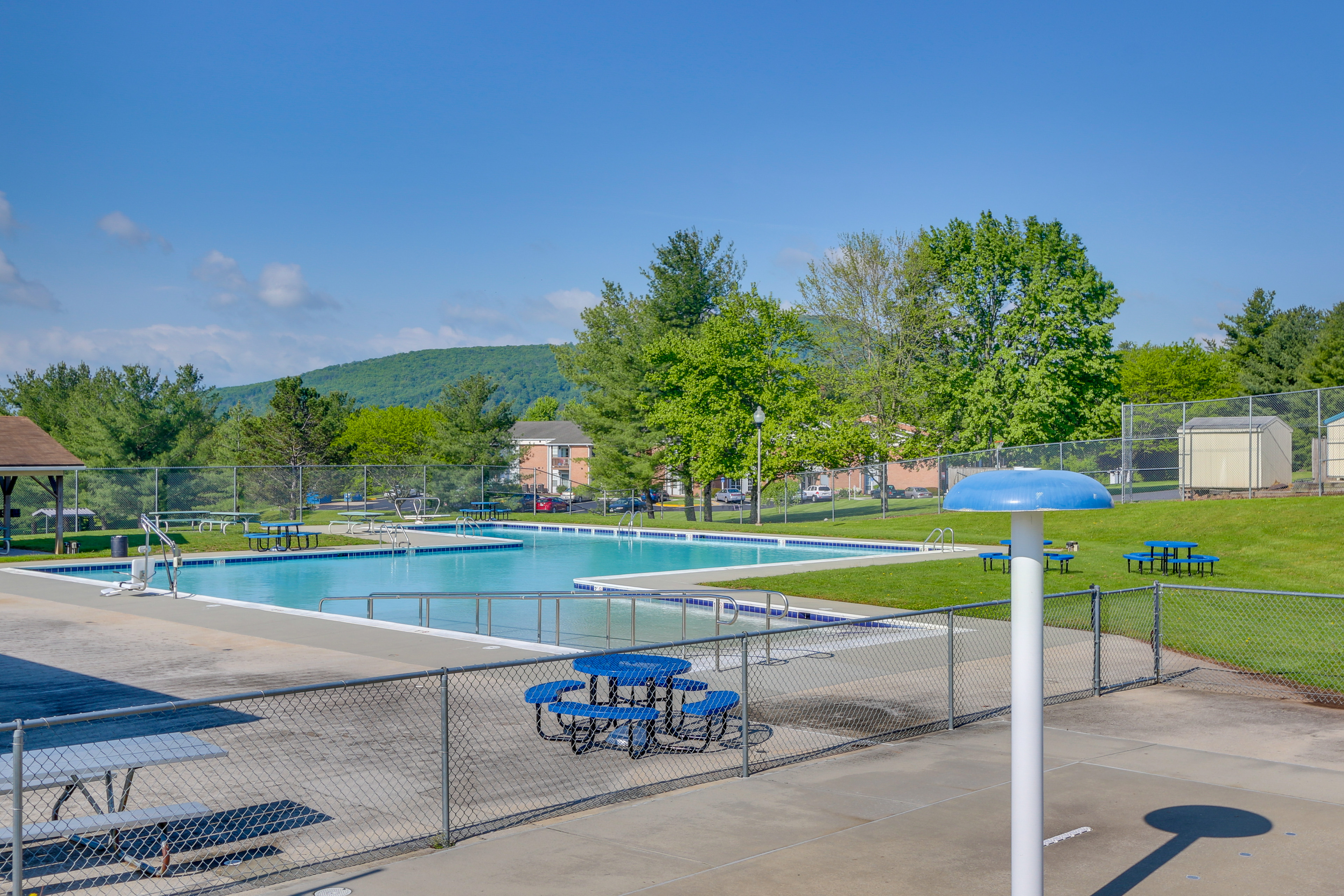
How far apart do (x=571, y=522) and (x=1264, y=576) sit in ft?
87.8

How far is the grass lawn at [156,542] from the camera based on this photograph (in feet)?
99.5

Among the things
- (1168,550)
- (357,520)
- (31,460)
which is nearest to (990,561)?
(1168,550)

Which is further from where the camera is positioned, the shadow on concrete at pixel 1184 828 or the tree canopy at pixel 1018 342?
the tree canopy at pixel 1018 342

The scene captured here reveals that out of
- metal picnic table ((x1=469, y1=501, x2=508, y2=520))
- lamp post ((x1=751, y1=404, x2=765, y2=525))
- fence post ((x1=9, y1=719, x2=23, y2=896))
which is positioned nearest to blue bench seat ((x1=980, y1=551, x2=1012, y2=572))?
lamp post ((x1=751, y1=404, x2=765, y2=525))

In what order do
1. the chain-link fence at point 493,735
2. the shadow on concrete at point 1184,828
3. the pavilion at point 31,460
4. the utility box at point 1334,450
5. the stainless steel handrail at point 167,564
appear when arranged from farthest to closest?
the utility box at point 1334,450 < the pavilion at point 31,460 < the stainless steel handrail at point 167,564 < the chain-link fence at point 493,735 < the shadow on concrete at point 1184,828

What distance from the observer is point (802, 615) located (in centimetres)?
1798

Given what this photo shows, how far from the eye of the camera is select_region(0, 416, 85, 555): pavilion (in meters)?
29.8

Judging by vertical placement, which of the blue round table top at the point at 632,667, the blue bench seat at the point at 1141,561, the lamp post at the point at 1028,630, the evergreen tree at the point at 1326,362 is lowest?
the blue bench seat at the point at 1141,561

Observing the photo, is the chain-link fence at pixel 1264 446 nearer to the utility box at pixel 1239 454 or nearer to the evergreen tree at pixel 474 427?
the utility box at pixel 1239 454

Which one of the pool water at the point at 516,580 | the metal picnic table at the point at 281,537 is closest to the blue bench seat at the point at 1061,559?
the pool water at the point at 516,580

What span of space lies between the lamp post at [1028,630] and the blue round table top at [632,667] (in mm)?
4329

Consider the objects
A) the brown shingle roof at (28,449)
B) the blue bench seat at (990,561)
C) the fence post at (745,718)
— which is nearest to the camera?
the fence post at (745,718)

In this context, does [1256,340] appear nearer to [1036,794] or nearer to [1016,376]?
[1016,376]

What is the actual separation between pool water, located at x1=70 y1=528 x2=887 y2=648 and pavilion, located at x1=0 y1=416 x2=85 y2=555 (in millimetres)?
5224
